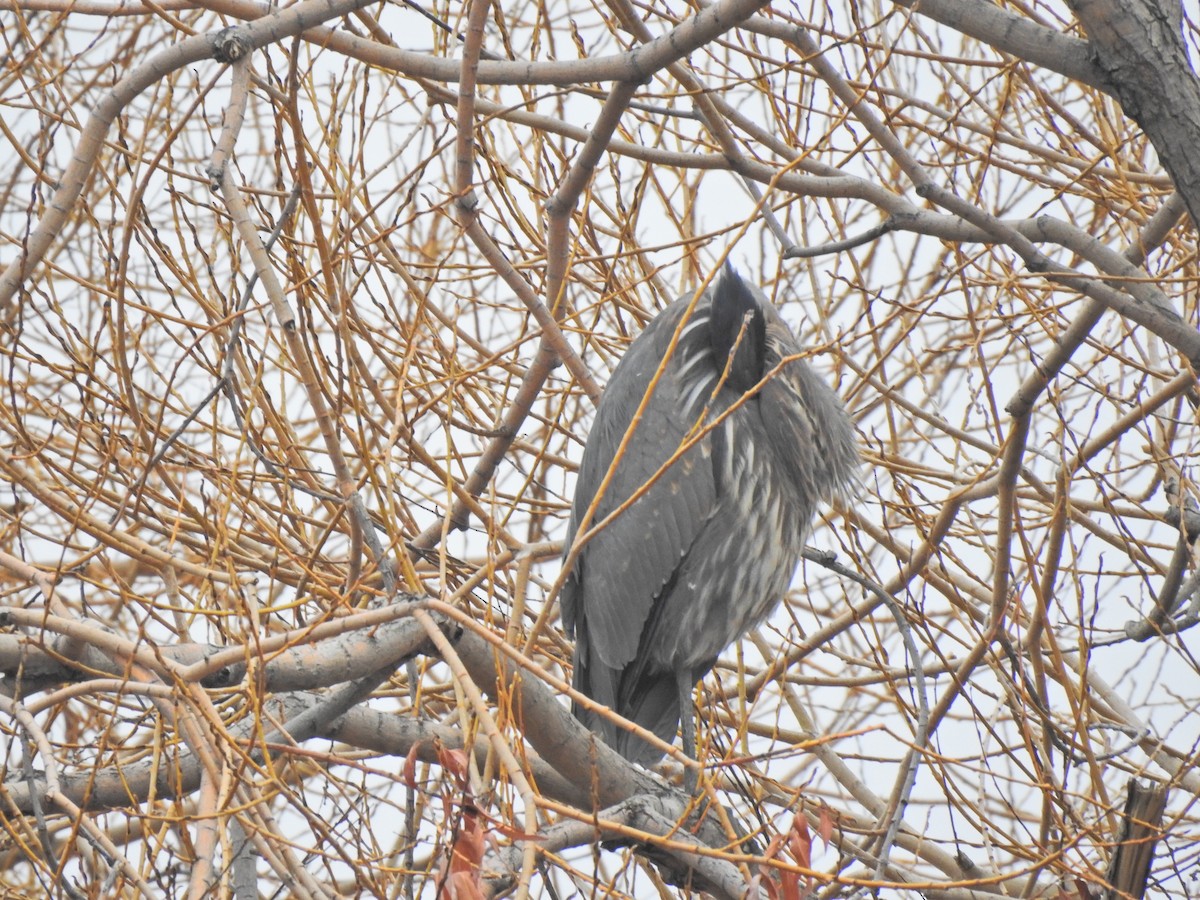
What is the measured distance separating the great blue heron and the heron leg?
1 centimetres

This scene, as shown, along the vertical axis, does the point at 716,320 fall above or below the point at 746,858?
above

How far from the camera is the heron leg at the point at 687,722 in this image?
4.31 metres

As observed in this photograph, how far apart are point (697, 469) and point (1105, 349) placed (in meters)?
1.47

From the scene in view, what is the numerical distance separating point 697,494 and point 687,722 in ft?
2.75

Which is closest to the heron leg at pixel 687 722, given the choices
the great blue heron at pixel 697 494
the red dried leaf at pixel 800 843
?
the great blue heron at pixel 697 494

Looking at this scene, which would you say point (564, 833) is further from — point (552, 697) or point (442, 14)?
point (442, 14)

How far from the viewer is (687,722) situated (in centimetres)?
454

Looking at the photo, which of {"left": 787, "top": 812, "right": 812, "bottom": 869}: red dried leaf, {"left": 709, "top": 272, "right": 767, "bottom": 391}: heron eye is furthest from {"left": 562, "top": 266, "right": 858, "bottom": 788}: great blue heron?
{"left": 787, "top": 812, "right": 812, "bottom": 869}: red dried leaf

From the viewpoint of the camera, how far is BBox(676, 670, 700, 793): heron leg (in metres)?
4.31

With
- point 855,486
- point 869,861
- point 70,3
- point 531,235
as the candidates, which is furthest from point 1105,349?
point 70,3

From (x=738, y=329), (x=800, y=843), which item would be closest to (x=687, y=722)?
(x=738, y=329)

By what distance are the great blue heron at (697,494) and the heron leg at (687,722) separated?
0.05 feet

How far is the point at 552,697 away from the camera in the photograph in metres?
3.35

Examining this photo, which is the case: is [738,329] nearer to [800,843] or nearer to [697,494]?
[697,494]
